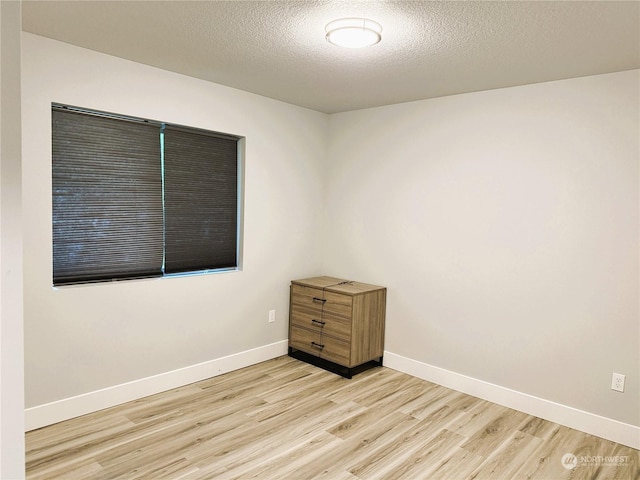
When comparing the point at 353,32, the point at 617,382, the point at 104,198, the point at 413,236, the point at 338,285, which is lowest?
the point at 617,382

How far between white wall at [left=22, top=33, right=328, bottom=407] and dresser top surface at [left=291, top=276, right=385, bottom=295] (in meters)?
0.18

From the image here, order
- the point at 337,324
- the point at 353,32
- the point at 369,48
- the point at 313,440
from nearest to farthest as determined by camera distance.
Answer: the point at 353,32, the point at 369,48, the point at 313,440, the point at 337,324

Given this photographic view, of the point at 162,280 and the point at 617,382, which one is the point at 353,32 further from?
the point at 617,382

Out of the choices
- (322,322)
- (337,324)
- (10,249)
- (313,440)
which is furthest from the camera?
(322,322)

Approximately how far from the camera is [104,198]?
3111mm

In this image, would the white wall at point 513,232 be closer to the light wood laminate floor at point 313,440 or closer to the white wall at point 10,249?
the light wood laminate floor at point 313,440

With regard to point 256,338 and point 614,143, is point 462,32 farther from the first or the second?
point 256,338

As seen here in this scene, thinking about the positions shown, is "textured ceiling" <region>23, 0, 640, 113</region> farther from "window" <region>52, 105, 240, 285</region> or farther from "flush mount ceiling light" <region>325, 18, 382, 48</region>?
"window" <region>52, 105, 240, 285</region>

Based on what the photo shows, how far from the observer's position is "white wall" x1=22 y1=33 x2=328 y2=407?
2.77 m

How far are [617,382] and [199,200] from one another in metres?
3.39

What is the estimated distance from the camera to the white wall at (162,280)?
2770mm

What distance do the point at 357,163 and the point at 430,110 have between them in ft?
2.97

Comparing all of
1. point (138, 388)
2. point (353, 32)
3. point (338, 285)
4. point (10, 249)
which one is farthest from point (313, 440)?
point (353, 32)

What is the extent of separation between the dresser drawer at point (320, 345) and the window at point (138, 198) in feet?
3.10
